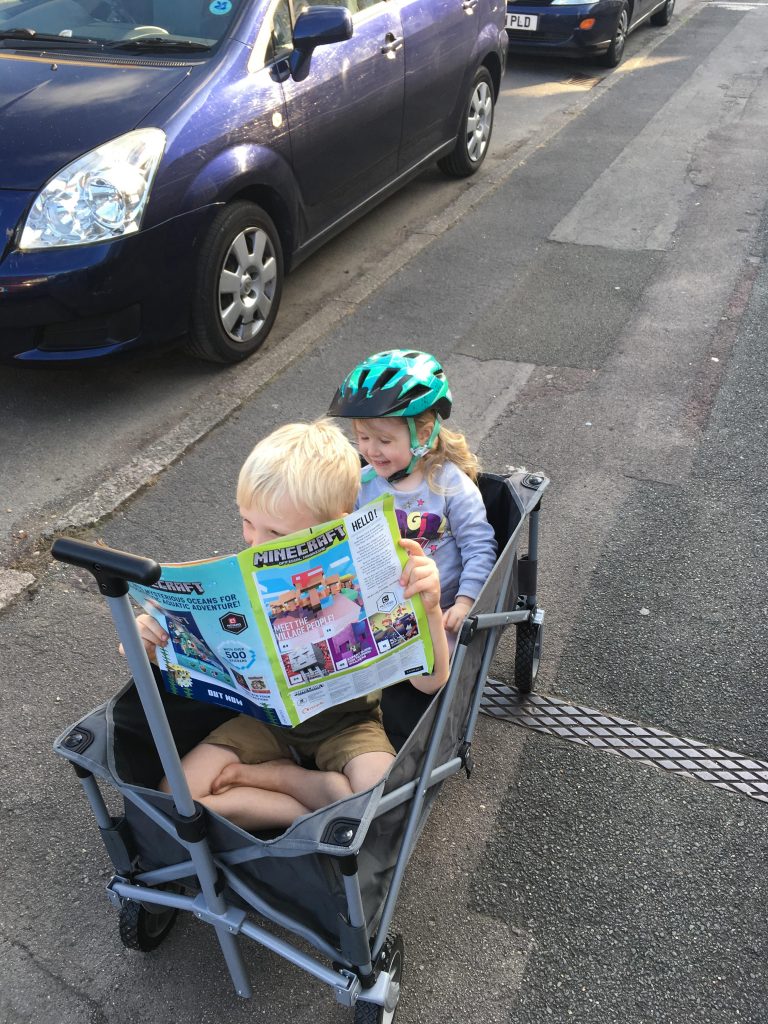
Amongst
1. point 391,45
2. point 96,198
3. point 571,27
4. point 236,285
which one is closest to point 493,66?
point 391,45

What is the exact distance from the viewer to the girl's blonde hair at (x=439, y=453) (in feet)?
8.92

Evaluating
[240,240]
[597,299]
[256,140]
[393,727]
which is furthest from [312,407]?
[393,727]

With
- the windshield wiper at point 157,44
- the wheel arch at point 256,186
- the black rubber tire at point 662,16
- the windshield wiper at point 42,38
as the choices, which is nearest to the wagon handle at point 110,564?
the wheel arch at point 256,186

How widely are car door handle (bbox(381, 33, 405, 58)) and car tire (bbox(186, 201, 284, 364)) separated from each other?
1543mm

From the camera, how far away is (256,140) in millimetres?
4785

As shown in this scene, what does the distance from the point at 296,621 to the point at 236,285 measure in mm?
3286

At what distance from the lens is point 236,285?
488 cm

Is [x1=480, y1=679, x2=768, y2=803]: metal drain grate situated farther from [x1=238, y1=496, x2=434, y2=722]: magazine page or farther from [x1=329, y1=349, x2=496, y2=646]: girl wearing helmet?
[x1=238, y1=496, x2=434, y2=722]: magazine page

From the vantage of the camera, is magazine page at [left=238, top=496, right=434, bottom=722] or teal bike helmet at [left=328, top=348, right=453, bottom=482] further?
teal bike helmet at [left=328, top=348, right=453, bottom=482]

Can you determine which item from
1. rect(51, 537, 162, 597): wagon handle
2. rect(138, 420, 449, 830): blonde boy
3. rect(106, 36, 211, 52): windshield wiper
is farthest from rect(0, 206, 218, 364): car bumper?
rect(51, 537, 162, 597): wagon handle

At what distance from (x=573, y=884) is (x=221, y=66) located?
13.2 ft

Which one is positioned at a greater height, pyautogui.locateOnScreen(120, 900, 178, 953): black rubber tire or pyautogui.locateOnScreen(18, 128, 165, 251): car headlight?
pyautogui.locateOnScreen(18, 128, 165, 251): car headlight

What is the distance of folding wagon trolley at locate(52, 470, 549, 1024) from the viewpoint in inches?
71.6

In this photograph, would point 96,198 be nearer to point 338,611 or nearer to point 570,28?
point 338,611
